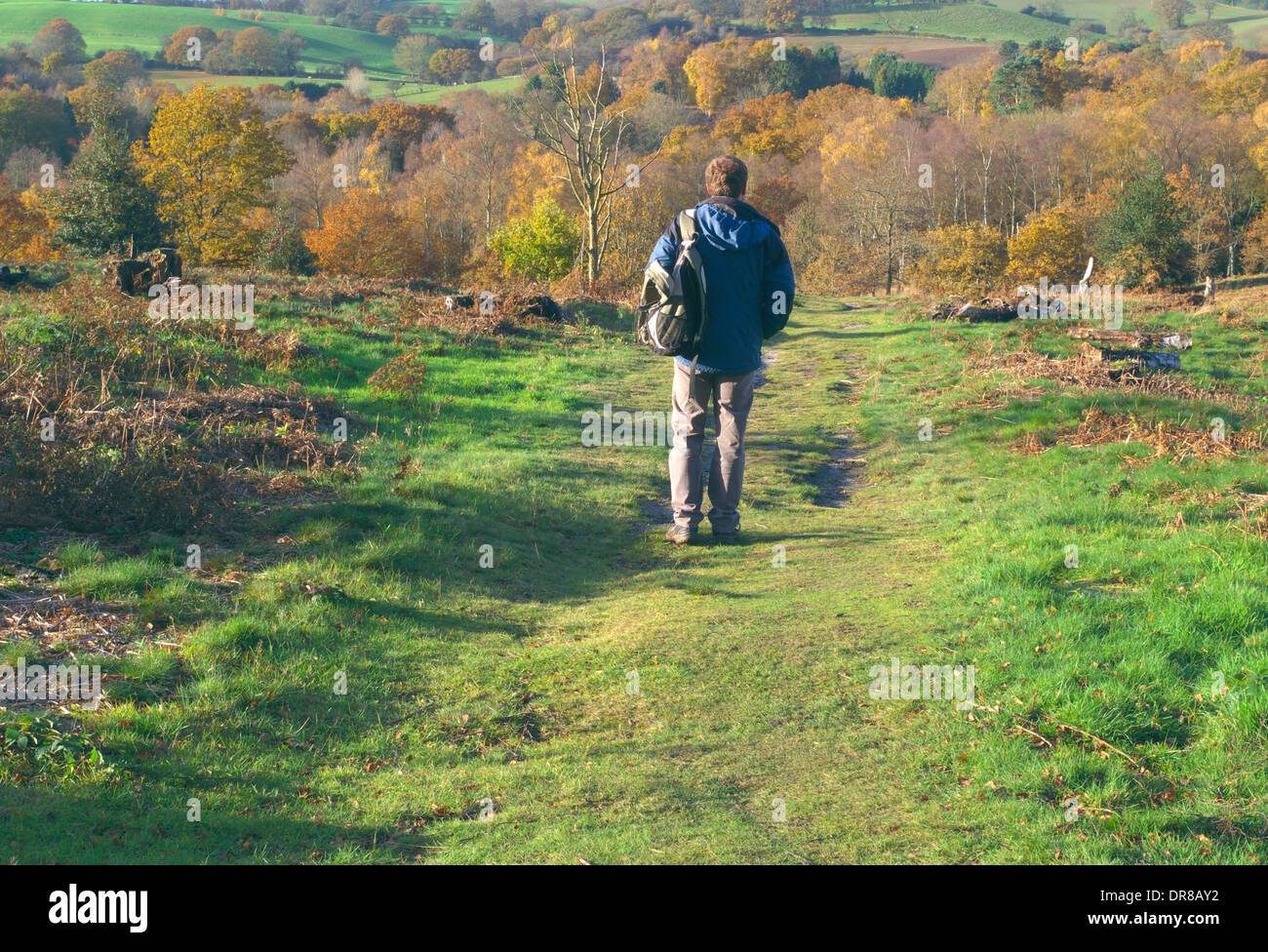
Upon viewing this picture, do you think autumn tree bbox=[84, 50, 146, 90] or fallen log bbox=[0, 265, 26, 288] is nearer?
fallen log bbox=[0, 265, 26, 288]

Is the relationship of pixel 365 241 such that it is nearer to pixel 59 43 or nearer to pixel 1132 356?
pixel 1132 356

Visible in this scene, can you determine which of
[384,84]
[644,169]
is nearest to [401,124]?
[384,84]

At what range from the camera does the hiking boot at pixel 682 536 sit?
8.42m

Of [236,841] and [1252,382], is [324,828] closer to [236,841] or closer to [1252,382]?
[236,841]

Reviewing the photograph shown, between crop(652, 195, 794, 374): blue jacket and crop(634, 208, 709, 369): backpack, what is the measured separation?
81 millimetres

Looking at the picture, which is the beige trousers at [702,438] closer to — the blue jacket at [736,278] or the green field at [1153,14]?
the blue jacket at [736,278]

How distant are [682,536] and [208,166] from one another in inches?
1947

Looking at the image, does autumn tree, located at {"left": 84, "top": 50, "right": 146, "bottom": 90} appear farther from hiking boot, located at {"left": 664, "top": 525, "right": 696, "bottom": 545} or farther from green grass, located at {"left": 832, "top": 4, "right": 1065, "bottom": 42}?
green grass, located at {"left": 832, "top": 4, "right": 1065, "bottom": 42}

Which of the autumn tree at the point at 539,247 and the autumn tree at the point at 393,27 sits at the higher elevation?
the autumn tree at the point at 393,27

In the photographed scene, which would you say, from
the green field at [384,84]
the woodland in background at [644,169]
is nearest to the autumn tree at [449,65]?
the green field at [384,84]

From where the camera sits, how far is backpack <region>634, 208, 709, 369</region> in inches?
296

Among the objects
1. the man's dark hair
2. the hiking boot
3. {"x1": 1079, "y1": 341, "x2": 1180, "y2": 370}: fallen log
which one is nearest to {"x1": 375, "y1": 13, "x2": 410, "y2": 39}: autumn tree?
{"x1": 1079, "y1": 341, "x2": 1180, "y2": 370}: fallen log

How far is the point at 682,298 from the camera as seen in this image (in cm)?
749
